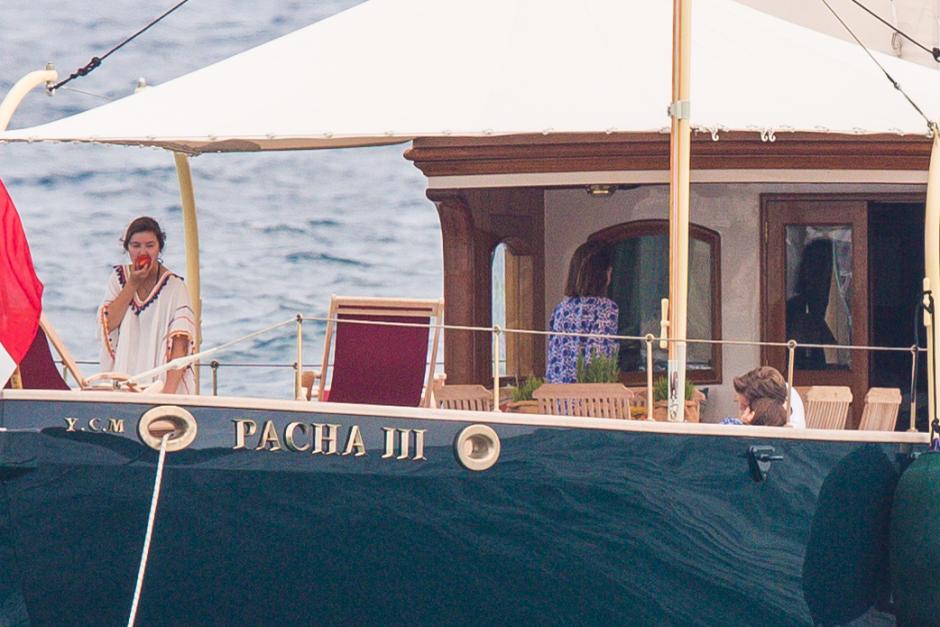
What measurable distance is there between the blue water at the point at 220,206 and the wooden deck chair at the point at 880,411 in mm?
21155

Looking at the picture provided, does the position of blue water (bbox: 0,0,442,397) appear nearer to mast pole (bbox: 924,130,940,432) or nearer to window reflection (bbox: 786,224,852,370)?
window reflection (bbox: 786,224,852,370)

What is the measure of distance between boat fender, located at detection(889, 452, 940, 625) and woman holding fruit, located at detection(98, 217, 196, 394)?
12.9ft

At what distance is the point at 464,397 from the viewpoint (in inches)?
491

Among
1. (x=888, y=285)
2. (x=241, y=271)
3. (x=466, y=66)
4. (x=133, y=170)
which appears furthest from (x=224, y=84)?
(x=133, y=170)

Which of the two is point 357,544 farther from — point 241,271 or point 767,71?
point 241,271

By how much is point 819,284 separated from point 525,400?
2.08 meters

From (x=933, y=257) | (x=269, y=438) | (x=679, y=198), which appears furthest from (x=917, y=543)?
(x=269, y=438)

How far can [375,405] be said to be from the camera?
10.4 m

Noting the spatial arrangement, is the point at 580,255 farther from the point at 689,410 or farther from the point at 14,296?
the point at 14,296

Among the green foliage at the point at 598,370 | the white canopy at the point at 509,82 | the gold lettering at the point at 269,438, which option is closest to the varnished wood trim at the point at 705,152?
the white canopy at the point at 509,82

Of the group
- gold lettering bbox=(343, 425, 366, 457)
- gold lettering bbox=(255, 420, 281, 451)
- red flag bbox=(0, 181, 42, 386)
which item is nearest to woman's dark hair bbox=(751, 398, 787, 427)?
gold lettering bbox=(343, 425, 366, 457)

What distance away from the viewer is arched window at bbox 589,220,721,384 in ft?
42.9

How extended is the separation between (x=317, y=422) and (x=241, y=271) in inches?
1052

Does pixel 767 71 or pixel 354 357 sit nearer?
pixel 354 357
